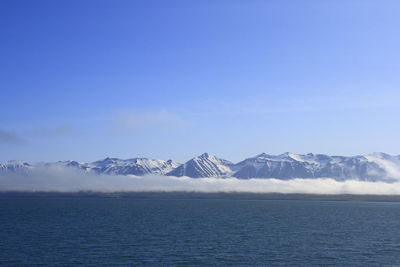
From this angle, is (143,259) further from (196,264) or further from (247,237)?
(247,237)

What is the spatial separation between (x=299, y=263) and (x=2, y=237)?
61944 mm

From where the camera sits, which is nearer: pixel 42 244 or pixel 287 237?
pixel 42 244

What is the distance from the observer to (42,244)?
3241 inches

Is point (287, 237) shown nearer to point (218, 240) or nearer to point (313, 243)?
point (313, 243)

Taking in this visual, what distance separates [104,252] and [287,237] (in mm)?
41566

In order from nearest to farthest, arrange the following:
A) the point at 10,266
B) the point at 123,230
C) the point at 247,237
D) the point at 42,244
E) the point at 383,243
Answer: the point at 10,266, the point at 42,244, the point at 383,243, the point at 247,237, the point at 123,230

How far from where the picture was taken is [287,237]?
96.4 meters

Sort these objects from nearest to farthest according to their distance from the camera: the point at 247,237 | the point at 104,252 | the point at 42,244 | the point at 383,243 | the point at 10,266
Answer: the point at 10,266
the point at 104,252
the point at 42,244
the point at 383,243
the point at 247,237

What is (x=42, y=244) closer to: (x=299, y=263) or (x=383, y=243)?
(x=299, y=263)

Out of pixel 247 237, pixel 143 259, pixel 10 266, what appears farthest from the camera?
pixel 247 237

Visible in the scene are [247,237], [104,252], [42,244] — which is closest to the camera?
[104,252]

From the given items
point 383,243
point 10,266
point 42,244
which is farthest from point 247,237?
point 10,266

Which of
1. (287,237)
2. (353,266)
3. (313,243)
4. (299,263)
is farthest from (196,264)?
(287,237)

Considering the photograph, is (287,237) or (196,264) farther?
(287,237)
